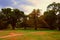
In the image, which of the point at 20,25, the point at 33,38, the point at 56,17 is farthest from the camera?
the point at 20,25

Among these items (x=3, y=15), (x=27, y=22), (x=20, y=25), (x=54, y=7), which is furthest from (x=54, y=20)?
(x=3, y=15)

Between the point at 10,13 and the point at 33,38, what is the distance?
33683 millimetres

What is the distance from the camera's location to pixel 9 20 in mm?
57406

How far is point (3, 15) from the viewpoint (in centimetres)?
5681

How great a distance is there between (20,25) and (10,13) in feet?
21.9

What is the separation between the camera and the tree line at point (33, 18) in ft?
180

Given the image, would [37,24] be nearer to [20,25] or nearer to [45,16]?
[45,16]

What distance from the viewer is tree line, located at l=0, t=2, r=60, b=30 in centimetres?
5497

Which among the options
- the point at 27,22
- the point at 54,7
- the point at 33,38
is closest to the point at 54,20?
the point at 54,7

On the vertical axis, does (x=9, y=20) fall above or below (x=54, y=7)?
below

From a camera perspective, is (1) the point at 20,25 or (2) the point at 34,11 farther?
(1) the point at 20,25

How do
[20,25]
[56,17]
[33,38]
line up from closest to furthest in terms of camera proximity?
1. [33,38]
2. [56,17]
3. [20,25]

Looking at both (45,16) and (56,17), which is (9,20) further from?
(56,17)

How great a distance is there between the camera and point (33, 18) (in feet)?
183
